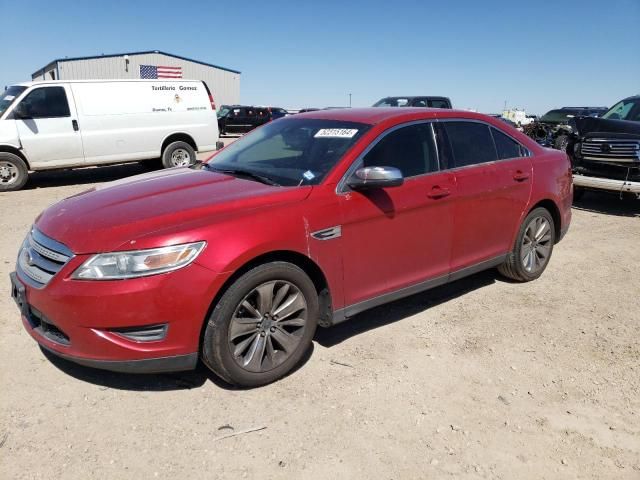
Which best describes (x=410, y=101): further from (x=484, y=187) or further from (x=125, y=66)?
(x=125, y=66)

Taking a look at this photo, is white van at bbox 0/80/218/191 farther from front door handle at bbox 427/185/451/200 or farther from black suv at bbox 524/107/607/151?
front door handle at bbox 427/185/451/200

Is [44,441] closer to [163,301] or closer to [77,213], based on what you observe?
[163,301]

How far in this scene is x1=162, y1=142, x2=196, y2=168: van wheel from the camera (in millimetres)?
10883

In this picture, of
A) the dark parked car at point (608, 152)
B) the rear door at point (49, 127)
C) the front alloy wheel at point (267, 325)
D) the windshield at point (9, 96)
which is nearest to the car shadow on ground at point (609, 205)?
the dark parked car at point (608, 152)

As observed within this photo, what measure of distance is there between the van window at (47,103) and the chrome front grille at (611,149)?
30.7 feet

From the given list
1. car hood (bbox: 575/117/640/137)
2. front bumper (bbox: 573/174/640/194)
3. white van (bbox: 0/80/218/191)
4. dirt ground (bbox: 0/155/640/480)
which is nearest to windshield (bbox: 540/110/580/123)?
car hood (bbox: 575/117/640/137)

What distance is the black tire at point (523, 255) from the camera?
4656mm

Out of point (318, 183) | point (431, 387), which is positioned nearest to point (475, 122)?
point (318, 183)

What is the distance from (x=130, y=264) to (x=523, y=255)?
11.8 ft

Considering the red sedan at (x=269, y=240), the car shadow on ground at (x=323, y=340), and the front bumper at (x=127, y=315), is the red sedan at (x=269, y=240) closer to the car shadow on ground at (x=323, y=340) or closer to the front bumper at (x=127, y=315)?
the front bumper at (x=127, y=315)

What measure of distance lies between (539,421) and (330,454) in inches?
47.9

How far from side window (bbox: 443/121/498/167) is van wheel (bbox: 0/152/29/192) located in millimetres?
8444

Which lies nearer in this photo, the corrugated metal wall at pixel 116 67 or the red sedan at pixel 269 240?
the red sedan at pixel 269 240

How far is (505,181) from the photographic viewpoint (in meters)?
4.34
